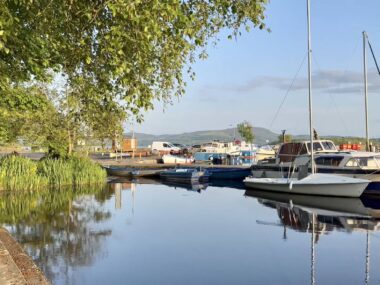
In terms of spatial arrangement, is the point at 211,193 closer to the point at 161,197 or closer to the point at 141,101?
the point at 161,197

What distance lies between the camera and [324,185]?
2541 centimetres

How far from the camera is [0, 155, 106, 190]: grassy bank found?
90.4ft

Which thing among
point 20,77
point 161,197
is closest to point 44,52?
point 20,77

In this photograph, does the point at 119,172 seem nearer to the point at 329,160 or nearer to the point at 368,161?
the point at 329,160

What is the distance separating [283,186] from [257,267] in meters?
17.3

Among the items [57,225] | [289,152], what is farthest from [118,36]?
[289,152]

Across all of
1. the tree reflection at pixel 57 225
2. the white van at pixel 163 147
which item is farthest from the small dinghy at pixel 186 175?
the white van at pixel 163 147

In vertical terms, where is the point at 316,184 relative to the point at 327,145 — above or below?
below

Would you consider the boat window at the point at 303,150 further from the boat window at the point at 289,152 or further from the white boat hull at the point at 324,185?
the white boat hull at the point at 324,185

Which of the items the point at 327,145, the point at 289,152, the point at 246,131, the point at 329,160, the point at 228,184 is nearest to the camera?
the point at 329,160

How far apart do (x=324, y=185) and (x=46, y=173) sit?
1849cm

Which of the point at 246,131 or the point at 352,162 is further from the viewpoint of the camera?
the point at 246,131

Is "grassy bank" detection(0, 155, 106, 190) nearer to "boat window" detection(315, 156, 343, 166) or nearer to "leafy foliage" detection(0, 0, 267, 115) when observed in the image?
"boat window" detection(315, 156, 343, 166)

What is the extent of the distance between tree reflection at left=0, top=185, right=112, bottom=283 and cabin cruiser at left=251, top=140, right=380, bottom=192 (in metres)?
12.8
